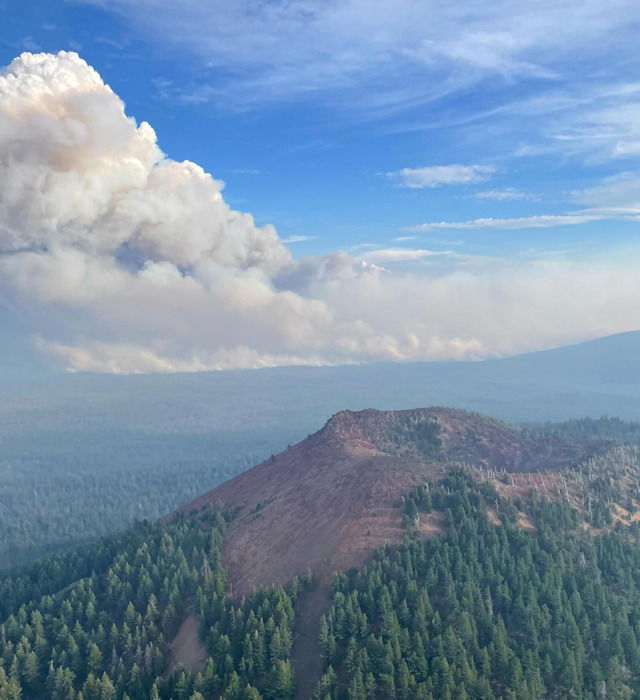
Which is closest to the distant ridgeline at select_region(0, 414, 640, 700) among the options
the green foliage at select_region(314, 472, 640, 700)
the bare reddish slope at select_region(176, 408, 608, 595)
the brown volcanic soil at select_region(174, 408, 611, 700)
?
the green foliage at select_region(314, 472, 640, 700)

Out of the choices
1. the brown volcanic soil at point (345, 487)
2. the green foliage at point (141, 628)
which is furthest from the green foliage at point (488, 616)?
the green foliage at point (141, 628)

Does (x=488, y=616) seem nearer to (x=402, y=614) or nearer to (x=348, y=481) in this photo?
(x=402, y=614)

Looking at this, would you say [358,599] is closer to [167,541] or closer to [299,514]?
[299,514]

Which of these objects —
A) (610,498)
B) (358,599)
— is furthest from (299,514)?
(610,498)

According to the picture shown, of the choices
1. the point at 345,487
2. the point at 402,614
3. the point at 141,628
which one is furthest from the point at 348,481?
the point at 141,628

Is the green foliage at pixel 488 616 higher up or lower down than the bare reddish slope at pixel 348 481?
lower down

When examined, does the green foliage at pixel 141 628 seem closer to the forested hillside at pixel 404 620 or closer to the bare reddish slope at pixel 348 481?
the forested hillside at pixel 404 620
